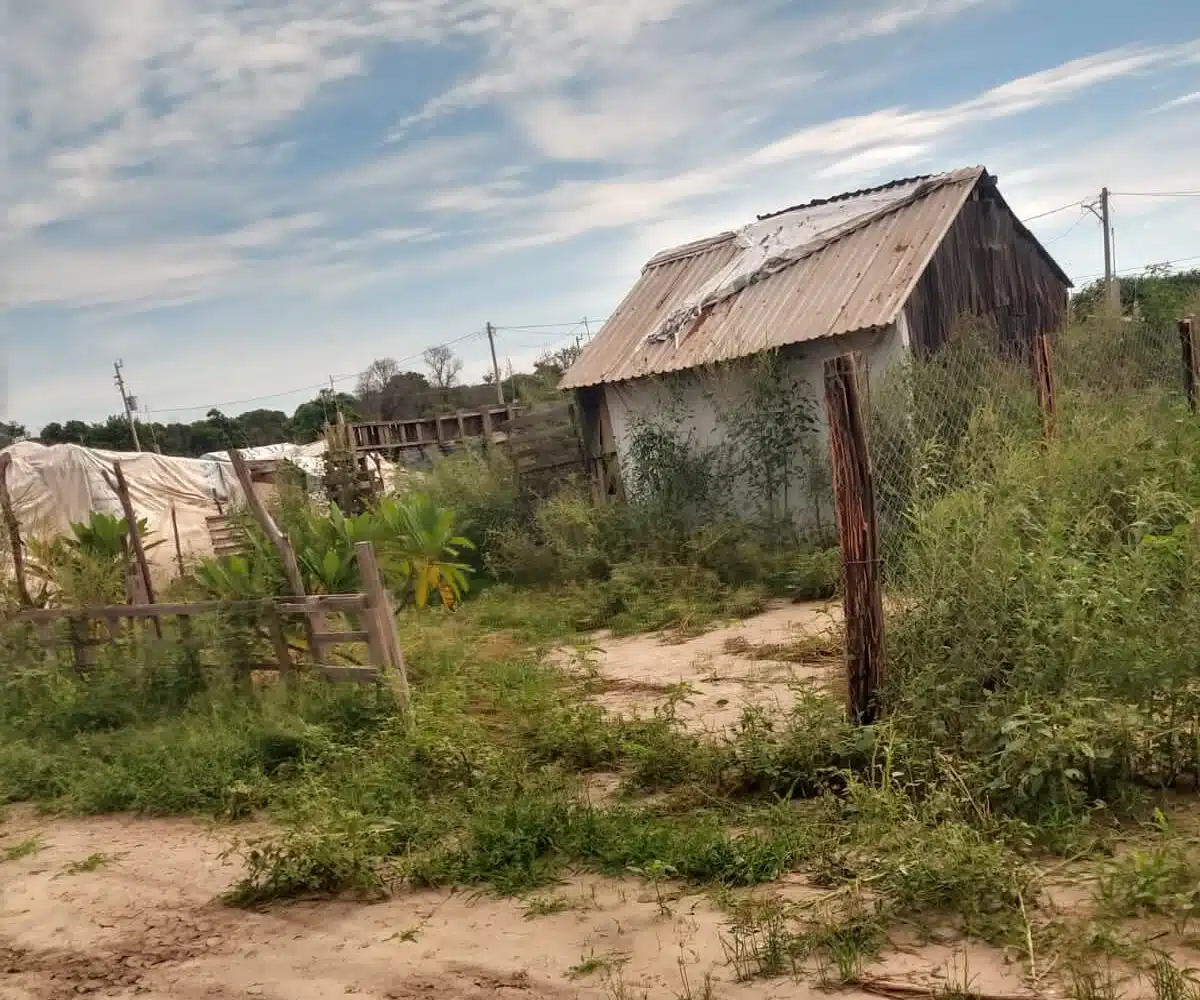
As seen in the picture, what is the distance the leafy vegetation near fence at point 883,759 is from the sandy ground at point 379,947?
137 mm

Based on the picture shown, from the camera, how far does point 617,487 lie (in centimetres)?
1314

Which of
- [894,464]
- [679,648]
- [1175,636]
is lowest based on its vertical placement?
[679,648]

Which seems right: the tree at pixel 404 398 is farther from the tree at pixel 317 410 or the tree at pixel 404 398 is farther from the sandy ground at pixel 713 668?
the sandy ground at pixel 713 668

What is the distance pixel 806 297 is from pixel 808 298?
0.05m

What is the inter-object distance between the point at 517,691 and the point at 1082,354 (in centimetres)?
628

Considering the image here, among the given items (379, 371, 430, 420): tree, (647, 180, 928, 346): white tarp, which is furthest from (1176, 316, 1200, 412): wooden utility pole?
(379, 371, 430, 420): tree

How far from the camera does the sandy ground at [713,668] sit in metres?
5.90

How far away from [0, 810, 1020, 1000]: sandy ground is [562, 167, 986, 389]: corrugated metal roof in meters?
7.74

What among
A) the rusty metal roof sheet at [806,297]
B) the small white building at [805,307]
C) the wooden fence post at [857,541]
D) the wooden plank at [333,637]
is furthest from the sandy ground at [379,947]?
the rusty metal roof sheet at [806,297]

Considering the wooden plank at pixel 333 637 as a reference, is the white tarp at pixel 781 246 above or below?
above

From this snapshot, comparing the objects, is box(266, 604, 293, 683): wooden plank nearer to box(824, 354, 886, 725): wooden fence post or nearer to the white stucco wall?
box(824, 354, 886, 725): wooden fence post

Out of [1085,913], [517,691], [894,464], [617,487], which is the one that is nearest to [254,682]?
[517,691]

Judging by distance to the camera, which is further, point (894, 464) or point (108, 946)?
point (894, 464)

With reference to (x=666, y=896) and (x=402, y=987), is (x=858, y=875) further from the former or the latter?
(x=402, y=987)
